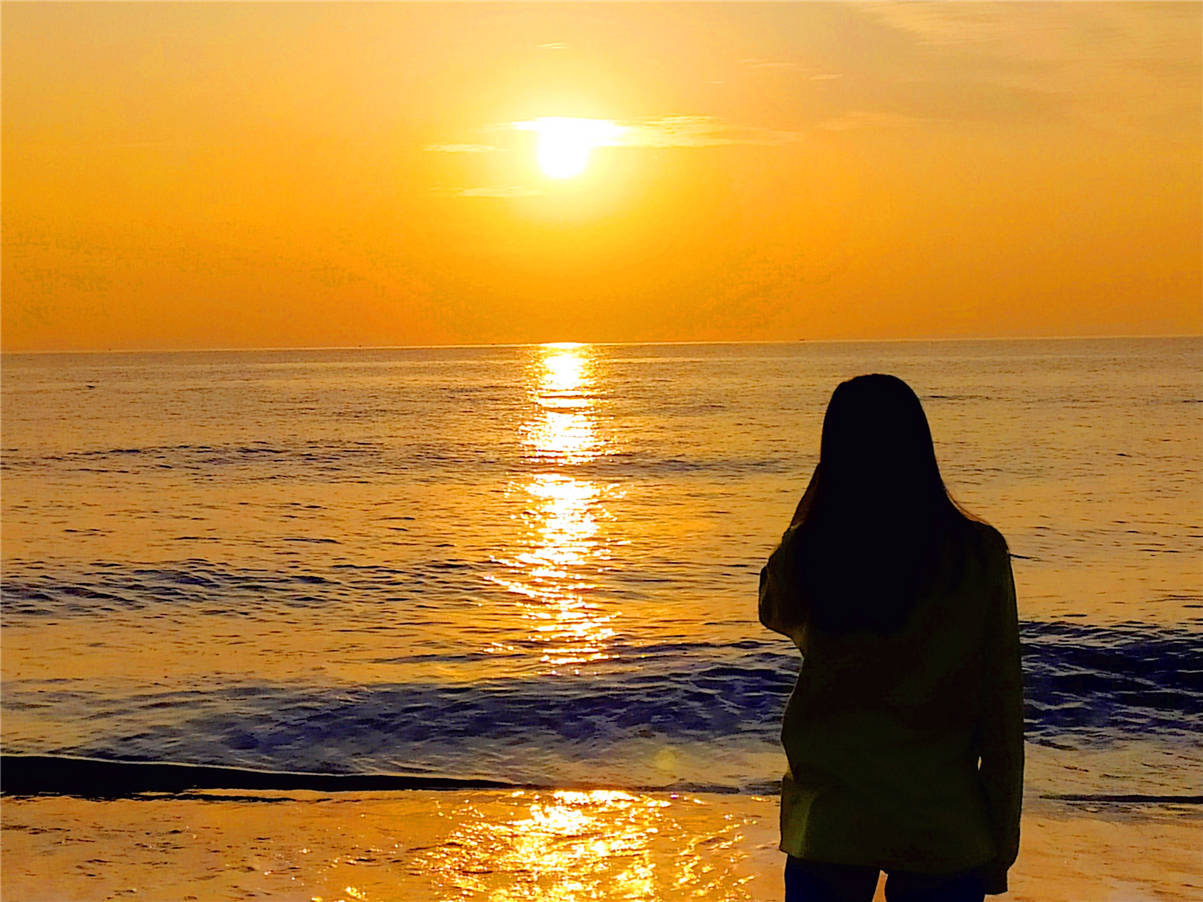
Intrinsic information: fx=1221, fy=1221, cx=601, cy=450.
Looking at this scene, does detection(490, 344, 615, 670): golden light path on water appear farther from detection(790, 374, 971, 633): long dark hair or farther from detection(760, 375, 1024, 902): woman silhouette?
detection(790, 374, 971, 633): long dark hair

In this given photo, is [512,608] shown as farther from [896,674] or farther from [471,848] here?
[896,674]

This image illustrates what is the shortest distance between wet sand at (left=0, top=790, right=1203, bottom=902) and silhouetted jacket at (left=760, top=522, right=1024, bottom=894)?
11.1 ft

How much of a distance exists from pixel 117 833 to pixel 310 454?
97.9 feet

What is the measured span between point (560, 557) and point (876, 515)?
51.3ft

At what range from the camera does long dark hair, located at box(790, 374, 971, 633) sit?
8.41 ft

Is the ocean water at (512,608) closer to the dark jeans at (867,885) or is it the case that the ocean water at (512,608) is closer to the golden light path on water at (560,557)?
the golden light path on water at (560,557)

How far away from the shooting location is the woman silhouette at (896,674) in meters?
2.56

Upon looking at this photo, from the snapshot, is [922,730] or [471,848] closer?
[922,730]

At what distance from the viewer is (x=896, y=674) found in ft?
8.55

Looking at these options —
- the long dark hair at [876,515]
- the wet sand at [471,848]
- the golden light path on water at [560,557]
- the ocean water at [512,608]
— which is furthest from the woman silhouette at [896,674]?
the golden light path on water at [560,557]

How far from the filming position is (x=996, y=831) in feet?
8.73

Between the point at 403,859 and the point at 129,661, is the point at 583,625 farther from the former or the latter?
the point at 403,859

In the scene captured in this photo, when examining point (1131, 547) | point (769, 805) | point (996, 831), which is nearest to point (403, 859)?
point (769, 805)

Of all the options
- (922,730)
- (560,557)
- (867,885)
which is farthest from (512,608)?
(922,730)
